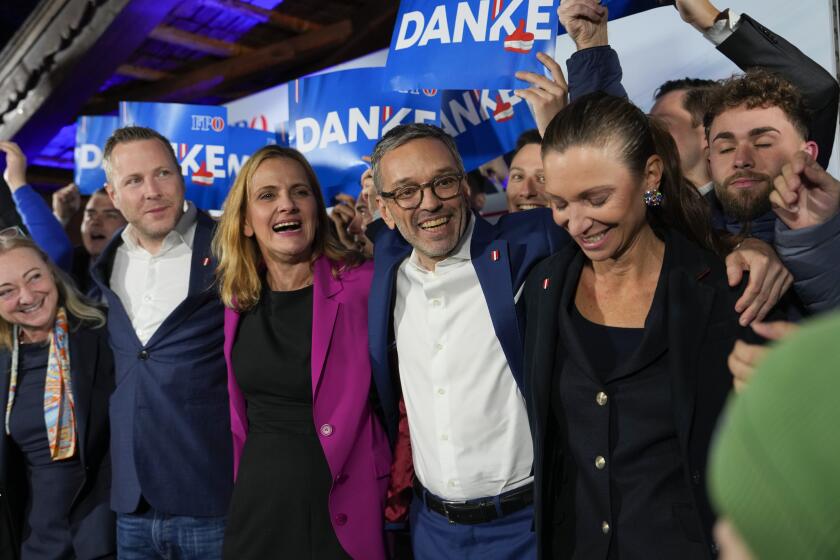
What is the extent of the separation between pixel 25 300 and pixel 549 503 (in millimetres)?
2276

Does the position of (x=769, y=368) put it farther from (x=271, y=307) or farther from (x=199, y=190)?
(x=199, y=190)

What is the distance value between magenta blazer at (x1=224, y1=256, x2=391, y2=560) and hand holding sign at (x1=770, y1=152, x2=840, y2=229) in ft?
4.28

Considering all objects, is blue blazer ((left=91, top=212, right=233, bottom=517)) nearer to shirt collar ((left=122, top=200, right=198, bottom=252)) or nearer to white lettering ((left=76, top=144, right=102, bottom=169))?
shirt collar ((left=122, top=200, right=198, bottom=252))

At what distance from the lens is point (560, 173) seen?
64.2 inches

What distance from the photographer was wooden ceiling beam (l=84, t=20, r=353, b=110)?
6492mm

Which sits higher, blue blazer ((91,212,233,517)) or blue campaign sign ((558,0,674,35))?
blue campaign sign ((558,0,674,35))

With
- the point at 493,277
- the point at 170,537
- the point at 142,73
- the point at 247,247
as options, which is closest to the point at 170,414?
the point at 170,537

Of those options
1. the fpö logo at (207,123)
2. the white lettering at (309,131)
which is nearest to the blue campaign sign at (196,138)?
the fpö logo at (207,123)

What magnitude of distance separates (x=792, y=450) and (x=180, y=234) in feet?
8.90

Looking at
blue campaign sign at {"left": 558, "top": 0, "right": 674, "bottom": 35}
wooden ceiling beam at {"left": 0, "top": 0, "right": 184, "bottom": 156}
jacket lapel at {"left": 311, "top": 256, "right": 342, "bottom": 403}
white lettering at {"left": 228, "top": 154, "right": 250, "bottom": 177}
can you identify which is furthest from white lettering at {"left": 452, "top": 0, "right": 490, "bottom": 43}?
wooden ceiling beam at {"left": 0, "top": 0, "right": 184, "bottom": 156}

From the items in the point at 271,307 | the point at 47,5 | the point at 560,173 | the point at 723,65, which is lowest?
the point at 271,307

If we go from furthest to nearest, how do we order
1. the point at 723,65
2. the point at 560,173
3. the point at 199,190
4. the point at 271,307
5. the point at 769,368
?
the point at 199,190, the point at 723,65, the point at 271,307, the point at 560,173, the point at 769,368

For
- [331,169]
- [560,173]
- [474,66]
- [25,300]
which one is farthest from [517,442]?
[331,169]

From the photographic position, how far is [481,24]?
8.70 ft
